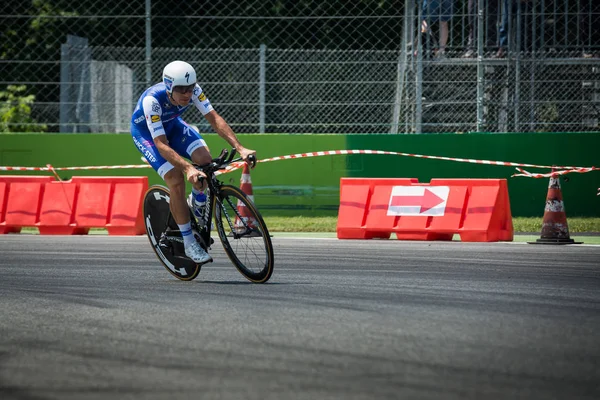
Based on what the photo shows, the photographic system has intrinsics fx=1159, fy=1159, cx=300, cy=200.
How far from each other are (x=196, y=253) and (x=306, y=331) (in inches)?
108

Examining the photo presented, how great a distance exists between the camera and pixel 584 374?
5.63 meters

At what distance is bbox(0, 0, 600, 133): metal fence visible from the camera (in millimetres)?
18125

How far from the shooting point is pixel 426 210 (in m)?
14.8

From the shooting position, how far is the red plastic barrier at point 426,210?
571 inches

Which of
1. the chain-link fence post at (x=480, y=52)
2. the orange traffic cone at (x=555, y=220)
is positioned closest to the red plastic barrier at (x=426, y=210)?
the orange traffic cone at (x=555, y=220)

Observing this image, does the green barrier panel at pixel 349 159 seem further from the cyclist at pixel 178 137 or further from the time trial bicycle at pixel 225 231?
the cyclist at pixel 178 137

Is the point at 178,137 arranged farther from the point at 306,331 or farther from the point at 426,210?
the point at 426,210

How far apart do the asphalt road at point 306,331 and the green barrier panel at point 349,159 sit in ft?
22.9

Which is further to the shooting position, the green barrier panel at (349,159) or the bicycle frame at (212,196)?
the green barrier panel at (349,159)

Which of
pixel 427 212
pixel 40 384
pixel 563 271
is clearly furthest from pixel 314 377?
pixel 427 212

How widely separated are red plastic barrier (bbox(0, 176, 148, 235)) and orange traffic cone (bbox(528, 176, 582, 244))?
549cm

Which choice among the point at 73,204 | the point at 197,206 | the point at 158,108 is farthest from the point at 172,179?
the point at 73,204

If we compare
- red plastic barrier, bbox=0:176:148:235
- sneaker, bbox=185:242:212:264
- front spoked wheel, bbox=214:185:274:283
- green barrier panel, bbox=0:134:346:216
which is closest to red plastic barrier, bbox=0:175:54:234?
red plastic barrier, bbox=0:176:148:235

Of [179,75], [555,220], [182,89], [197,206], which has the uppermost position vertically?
[179,75]
